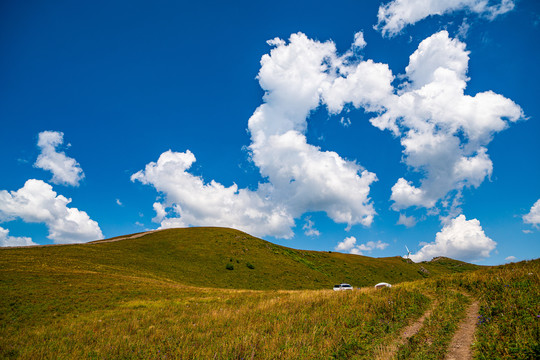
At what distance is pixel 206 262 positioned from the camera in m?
54.7

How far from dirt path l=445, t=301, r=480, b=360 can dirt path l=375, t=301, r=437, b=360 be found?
137 cm

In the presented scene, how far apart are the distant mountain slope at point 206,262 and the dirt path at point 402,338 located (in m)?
39.5

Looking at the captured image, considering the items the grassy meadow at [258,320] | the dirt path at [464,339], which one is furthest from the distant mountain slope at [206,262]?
the dirt path at [464,339]

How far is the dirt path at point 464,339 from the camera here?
7273mm

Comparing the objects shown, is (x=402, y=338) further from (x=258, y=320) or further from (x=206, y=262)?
(x=206, y=262)

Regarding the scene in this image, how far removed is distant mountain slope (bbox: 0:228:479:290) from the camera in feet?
131

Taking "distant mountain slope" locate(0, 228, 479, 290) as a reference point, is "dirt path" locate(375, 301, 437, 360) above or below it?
below

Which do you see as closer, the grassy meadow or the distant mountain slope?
the grassy meadow

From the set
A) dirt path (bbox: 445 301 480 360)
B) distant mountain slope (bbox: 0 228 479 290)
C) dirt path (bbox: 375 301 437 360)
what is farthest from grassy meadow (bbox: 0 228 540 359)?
distant mountain slope (bbox: 0 228 479 290)

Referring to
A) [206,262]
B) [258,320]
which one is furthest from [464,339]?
[206,262]

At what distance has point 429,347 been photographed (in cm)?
776

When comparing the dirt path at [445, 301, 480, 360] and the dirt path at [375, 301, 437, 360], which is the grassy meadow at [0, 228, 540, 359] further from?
the dirt path at [445, 301, 480, 360]

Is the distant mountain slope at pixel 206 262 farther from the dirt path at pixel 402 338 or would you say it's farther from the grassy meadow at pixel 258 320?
the dirt path at pixel 402 338

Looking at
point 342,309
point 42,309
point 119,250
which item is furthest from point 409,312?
point 119,250
